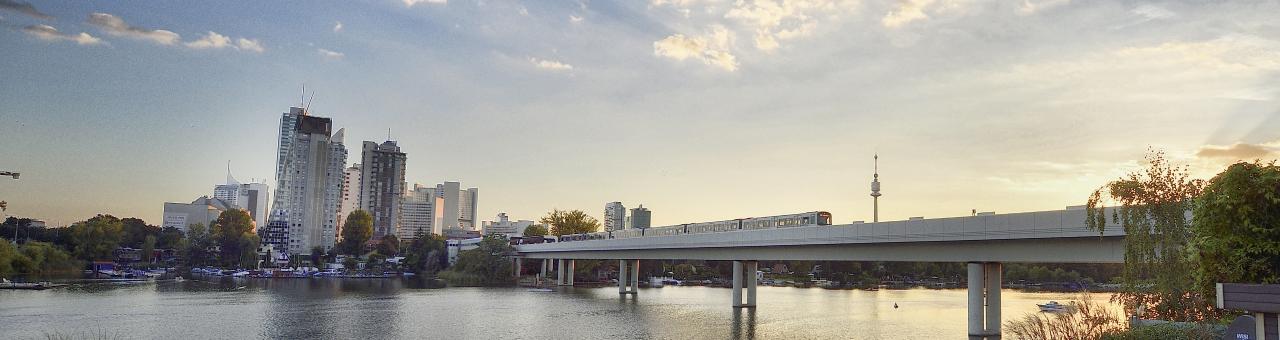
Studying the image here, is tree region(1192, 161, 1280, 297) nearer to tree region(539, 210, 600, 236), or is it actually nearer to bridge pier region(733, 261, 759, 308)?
bridge pier region(733, 261, 759, 308)

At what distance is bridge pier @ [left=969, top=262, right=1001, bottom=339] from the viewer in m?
48.3

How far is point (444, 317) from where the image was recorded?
66125 mm

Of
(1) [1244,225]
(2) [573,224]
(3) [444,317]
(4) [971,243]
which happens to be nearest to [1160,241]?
(1) [1244,225]

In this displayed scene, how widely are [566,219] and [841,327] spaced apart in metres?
140

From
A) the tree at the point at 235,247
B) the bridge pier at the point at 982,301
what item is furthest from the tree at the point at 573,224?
the bridge pier at the point at 982,301

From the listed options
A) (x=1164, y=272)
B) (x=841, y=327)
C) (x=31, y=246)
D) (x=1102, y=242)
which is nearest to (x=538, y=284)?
(x=31, y=246)

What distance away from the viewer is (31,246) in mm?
121625

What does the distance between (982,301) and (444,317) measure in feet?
131

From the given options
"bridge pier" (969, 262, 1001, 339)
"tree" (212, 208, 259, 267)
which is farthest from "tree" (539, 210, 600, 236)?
"bridge pier" (969, 262, 1001, 339)

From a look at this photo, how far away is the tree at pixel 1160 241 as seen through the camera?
28219 millimetres

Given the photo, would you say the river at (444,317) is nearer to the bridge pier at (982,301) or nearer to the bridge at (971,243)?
the bridge pier at (982,301)

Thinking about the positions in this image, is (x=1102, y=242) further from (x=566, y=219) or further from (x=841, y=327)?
(x=566, y=219)

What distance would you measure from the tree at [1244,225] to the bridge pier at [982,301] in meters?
24.5

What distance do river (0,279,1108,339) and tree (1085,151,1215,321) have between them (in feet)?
72.0
